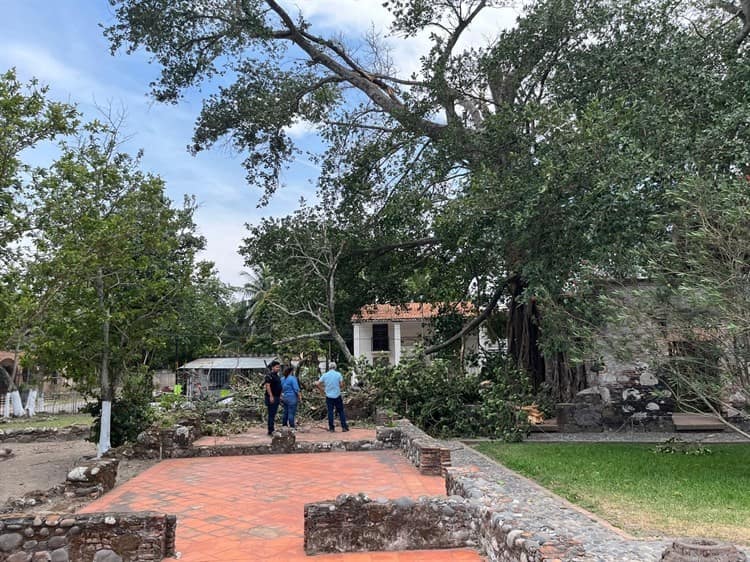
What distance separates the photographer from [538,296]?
1005 centimetres

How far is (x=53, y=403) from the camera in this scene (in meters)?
29.1

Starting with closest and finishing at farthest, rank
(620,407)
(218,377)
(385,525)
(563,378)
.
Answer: (385,525)
(620,407)
(563,378)
(218,377)

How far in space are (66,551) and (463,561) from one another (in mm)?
3308

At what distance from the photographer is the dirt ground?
910 centimetres

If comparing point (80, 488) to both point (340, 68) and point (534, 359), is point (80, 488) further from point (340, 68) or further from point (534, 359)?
point (340, 68)

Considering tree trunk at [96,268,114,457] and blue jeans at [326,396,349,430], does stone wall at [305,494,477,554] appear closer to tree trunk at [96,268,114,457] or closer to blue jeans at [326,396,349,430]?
tree trunk at [96,268,114,457]

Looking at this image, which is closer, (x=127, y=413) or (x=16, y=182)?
(x=16, y=182)

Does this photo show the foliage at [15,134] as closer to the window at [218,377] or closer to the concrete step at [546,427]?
the concrete step at [546,427]

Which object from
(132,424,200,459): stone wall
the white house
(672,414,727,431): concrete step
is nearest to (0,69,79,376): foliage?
(132,424,200,459): stone wall

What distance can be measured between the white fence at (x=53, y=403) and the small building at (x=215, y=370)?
4326 millimetres

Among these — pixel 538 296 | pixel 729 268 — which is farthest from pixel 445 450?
pixel 729 268

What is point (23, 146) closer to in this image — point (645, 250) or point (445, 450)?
point (445, 450)

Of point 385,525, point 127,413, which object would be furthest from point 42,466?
point 385,525

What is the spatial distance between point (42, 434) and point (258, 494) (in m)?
10.9
